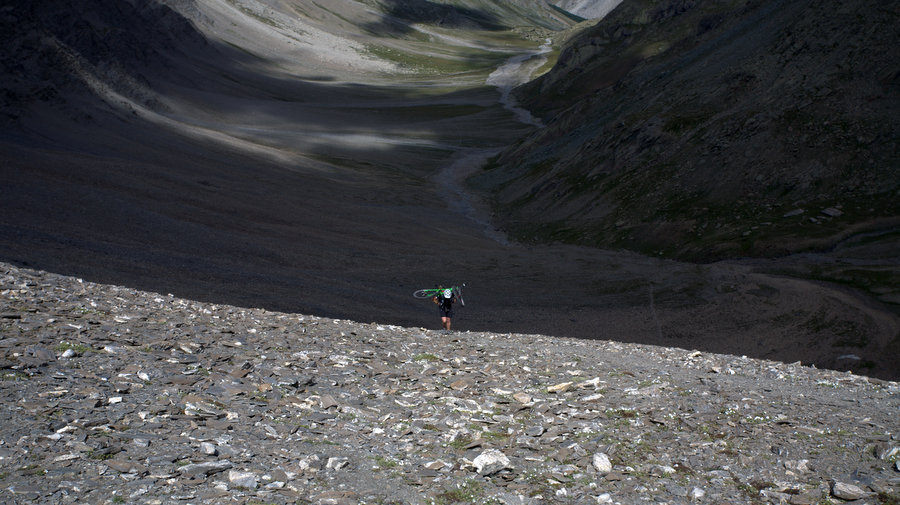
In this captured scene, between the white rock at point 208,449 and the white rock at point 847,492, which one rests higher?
the white rock at point 847,492

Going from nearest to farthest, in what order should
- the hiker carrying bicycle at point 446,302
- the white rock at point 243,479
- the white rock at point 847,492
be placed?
the white rock at point 847,492 < the white rock at point 243,479 < the hiker carrying bicycle at point 446,302

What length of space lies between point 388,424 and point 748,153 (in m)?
30.4

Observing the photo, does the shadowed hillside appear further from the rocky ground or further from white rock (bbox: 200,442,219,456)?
white rock (bbox: 200,442,219,456)

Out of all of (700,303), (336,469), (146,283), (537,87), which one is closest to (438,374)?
(336,469)

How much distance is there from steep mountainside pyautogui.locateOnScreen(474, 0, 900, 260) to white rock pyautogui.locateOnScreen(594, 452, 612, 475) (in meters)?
23.6

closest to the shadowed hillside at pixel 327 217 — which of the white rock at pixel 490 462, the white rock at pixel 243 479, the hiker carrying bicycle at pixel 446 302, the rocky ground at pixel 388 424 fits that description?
the hiker carrying bicycle at pixel 446 302

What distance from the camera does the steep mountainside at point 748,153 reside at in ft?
97.0

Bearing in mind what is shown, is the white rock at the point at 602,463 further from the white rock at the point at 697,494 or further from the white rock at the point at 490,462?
the white rock at the point at 490,462

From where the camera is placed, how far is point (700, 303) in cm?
2492

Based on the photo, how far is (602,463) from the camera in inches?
308

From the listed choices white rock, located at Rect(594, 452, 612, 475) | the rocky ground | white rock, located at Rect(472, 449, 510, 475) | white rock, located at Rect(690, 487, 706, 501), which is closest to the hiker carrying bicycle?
the rocky ground

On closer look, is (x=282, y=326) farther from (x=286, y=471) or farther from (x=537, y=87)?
(x=537, y=87)

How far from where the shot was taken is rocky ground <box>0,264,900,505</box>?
282 inches

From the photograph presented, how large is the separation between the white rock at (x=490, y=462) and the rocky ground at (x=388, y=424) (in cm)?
2
